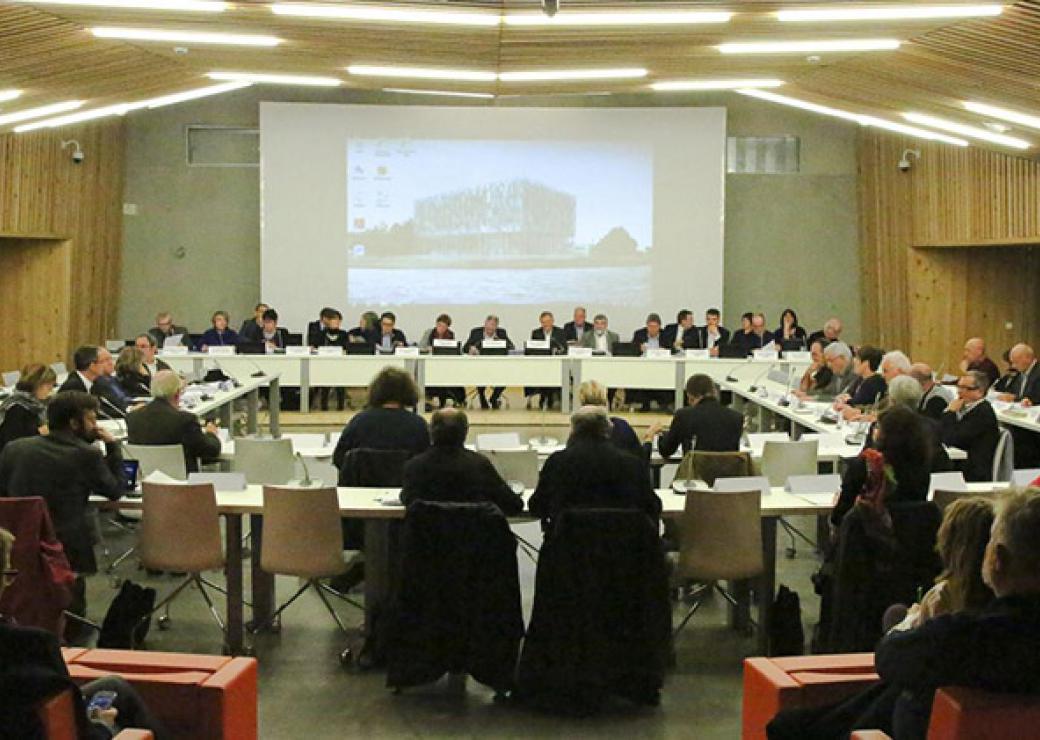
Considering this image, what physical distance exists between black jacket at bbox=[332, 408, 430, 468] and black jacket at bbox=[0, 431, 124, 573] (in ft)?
3.89

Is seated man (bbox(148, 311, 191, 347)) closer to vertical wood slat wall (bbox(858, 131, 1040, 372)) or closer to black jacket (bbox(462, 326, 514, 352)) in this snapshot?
black jacket (bbox(462, 326, 514, 352))

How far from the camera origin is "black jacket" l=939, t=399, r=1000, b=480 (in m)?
7.91

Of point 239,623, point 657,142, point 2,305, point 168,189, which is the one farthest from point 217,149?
point 239,623

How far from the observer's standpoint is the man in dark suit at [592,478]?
5133mm

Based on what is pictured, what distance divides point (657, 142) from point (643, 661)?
41.7 ft

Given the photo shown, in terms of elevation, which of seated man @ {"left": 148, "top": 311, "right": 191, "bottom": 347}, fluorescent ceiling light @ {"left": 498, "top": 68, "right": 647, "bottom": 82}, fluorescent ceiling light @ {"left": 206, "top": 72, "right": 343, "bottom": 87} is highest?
fluorescent ceiling light @ {"left": 206, "top": 72, "right": 343, "bottom": 87}

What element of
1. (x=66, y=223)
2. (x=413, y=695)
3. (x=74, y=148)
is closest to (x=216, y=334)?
(x=66, y=223)

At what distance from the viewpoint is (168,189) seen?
17781 millimetres

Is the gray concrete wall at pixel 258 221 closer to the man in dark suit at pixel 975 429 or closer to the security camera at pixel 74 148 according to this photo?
the security camera at pixel 74 148

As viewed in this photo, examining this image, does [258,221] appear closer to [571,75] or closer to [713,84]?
[571,75]

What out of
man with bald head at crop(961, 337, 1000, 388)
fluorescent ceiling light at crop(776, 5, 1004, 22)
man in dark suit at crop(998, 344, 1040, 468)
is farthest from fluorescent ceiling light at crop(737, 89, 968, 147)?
fluorescent ceiling light at crop(776, 5, 1004, 22)

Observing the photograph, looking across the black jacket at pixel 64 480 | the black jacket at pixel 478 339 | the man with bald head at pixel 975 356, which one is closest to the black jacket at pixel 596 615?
the black jacket at pixel 64 480

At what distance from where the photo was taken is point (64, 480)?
5.75m

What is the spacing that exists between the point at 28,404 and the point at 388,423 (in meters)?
2.22
